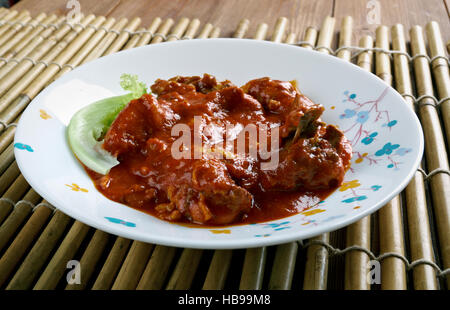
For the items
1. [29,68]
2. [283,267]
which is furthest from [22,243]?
[29,68]

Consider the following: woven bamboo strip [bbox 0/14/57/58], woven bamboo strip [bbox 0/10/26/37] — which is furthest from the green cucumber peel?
woven bamboo strip [bbox 0/10/26/37]

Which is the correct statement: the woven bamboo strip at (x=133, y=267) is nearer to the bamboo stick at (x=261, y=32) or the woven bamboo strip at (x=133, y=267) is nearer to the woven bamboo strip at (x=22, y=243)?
the woven bamboo strip at (x=22, y=243)

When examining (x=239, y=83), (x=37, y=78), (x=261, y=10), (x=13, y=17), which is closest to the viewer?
(x=239, y=83)

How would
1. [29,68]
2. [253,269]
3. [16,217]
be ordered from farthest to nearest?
1. [29,68]
2. [16,217]
3. [253,269]

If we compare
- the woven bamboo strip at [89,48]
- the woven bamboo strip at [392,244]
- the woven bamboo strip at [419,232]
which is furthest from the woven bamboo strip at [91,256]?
the woven bamboo strip at [89,48]

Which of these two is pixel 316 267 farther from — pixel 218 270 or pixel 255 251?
pixel 218 270

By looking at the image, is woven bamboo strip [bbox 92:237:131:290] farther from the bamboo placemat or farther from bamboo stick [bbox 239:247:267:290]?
bamboo stick [bbox 239:247:267:290]
